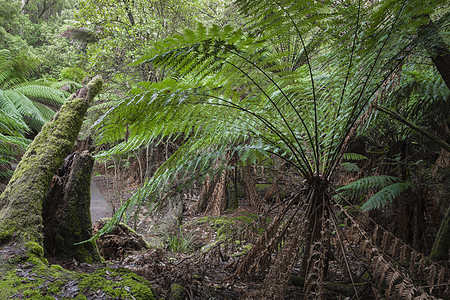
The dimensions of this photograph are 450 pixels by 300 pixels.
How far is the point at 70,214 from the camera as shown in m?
1.79

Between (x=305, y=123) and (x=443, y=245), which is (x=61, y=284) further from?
(x=443, y=245)

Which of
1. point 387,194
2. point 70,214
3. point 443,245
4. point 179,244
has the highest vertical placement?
point 387,194

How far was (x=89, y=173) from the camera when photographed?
6.54 ft

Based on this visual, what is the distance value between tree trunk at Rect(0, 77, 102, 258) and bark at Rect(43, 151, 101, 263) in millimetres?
87

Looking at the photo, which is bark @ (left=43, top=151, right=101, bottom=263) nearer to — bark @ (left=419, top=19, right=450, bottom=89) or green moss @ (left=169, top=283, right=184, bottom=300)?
green moss @ (left=169, top=283, right=184, bottom=300)

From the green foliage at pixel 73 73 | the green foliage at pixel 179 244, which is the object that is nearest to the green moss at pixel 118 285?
the green foliage at pixel 179 244

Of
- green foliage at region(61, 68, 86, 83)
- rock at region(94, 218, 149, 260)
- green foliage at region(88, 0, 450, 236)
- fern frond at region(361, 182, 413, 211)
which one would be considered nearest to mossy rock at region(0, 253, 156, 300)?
green foliage at region(88, 0, 450, 236)

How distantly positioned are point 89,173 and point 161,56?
1.23 meters

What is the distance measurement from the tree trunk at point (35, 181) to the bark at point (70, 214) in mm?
87

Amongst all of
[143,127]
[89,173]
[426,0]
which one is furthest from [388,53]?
[89,173]

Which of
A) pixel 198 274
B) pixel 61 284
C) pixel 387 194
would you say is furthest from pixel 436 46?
pixel 61 284

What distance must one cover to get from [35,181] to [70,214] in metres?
0.31

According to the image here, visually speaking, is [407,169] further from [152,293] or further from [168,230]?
[168,230]

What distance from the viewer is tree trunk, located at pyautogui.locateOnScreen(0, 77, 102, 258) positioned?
1522 mm
